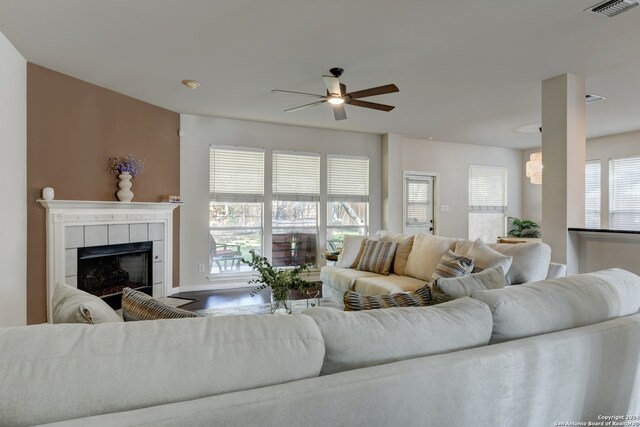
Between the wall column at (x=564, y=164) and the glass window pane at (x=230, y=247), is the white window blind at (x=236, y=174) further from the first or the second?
the wall column at (x=564, y=164)

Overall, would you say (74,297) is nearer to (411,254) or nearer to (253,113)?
(411,254)

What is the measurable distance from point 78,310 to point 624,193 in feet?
27.3

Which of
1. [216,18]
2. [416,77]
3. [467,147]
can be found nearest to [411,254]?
[416,77]

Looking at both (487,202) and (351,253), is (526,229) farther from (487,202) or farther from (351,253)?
(351,253)

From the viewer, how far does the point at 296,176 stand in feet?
20.0

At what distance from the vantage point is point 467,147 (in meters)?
7.78

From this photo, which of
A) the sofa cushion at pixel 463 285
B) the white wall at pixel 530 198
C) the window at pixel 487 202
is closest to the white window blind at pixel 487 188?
the window at pixel 487 202

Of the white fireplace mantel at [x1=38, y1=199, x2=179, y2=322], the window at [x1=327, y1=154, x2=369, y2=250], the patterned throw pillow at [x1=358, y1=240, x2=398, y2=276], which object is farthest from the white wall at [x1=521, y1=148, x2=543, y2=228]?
the white fireplace mantel at [x1=38, y1=199, x2=179, y2=322]

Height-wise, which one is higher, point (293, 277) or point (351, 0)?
point (351, 0)

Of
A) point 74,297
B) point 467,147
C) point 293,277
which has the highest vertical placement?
point 467,147

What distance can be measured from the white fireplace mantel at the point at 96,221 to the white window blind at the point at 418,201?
14.4ft

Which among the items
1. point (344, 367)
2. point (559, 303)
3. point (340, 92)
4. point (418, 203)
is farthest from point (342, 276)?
point (418, 203)

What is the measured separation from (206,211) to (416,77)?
3543 mm

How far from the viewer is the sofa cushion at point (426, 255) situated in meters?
3.56
